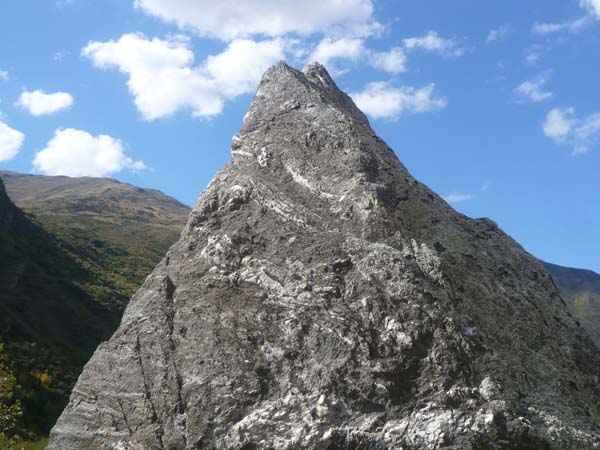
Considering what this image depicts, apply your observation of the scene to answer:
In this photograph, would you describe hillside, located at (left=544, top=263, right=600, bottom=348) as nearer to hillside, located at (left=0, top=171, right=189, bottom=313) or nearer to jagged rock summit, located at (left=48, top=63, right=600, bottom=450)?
hillside, located at (left=0, top=171, right=189, bottom=313)

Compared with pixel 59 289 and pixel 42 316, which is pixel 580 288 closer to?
pixel 59 289

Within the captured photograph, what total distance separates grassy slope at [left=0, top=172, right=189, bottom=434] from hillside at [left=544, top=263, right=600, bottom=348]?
189ft

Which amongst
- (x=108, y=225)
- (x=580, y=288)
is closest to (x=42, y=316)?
(x=108, y=225)

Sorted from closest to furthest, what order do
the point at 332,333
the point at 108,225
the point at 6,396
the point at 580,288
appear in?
the point at 332,333 → the point at 6,396 → the point at 108,225 → the point at 580,288

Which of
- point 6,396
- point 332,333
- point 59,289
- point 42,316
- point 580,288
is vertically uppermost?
point 580,288

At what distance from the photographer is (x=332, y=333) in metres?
6.34

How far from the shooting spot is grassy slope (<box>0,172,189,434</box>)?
79.7ft

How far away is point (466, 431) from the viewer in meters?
5.65

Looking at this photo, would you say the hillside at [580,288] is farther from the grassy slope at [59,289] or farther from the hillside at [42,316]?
the hillside at [42,316]

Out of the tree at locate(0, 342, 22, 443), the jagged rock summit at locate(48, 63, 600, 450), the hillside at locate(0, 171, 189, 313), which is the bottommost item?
the tree at locate(0, 342, 22, 443)

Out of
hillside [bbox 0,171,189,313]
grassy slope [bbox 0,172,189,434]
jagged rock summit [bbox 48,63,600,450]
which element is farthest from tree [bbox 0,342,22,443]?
hillside [bbox 0,171,189,313]

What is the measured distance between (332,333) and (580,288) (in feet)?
358

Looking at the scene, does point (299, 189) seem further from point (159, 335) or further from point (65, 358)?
point (65, 358)

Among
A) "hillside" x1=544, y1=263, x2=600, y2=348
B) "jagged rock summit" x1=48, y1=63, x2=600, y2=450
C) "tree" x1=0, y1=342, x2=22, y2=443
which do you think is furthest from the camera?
"hillside" x1=544, y1=263, x2=600, y2=348
